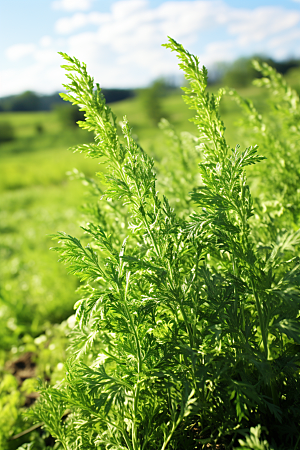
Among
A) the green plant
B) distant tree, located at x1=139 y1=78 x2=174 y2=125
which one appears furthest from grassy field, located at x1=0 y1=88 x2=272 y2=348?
distant tree, located at x1=139 y1=78 x2=174 y2=125

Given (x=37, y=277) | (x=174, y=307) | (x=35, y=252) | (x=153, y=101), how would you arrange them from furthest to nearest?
(x=153, y=101) < (x=35, y=252) < (x=37, y=277) < (x=174, y=307)

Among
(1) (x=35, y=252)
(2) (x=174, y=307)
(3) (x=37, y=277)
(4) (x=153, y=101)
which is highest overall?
(4) (x=153, y=101)

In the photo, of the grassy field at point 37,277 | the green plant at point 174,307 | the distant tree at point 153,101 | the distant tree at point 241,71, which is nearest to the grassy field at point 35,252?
the grassy field at point 37,277

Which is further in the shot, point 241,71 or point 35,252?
point 241,71

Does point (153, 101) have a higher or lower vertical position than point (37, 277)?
higher

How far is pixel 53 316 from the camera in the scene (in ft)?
11.0

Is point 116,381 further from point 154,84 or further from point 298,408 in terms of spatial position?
point 154,84

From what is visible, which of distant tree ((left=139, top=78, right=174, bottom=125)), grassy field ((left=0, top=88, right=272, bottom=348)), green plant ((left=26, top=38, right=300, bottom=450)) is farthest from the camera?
distant tree ((left=139, top=78, right=174, bottom=125))

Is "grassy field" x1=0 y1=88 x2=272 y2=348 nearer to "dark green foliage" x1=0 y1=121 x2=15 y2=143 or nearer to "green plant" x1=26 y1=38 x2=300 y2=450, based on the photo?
"green plant" x1=26 y1=38 x2=300 y2=450

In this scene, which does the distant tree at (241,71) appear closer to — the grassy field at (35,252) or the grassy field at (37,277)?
the grassy field at (35,252)

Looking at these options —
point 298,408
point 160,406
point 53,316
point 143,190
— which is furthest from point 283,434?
point 53,316

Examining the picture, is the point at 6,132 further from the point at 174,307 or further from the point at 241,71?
the point at 174,307

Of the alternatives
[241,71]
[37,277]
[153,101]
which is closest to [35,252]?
[37,277]

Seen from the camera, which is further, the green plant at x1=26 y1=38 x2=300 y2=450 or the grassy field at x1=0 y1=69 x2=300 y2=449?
the grassy field at x1=0 y1=69 x2=300 y2=449
